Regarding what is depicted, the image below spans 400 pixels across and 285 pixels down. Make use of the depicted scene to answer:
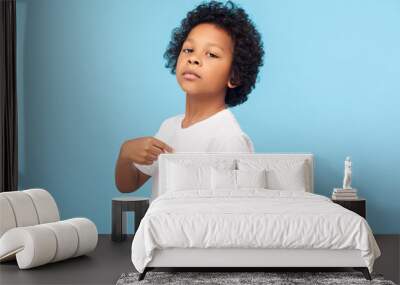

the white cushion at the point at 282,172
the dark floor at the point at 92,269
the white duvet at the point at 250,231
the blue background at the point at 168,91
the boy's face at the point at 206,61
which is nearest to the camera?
the white duvet at the point at 250,231

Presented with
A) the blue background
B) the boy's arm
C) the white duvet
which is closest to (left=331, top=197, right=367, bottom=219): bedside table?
the blue background

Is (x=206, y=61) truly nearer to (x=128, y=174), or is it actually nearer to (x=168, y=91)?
(x=168, y=91)

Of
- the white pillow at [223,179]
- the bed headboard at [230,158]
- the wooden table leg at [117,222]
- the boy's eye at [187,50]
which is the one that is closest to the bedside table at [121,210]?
the wooden table leg at [117,222]

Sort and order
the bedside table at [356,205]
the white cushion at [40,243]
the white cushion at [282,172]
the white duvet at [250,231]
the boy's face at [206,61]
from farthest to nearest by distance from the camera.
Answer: the boy's face at [206,61] < the bedside table at [356,205] < the white cushion at [282,172] < the white cushion at [40,243] < the white duvet at [250,231]

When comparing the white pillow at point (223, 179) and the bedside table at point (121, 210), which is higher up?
the white pillow at point (223, 179)

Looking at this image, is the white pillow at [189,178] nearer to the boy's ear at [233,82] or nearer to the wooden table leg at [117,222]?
the wooden table leg at [117,222]

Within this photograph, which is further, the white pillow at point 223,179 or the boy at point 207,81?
the boy at point 207,81

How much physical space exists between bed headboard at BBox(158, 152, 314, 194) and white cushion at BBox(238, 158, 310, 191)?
0.04m

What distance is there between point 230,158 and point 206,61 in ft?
3.31

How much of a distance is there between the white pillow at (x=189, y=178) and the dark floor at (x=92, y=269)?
73 cm

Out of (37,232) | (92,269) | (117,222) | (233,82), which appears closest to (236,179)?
(233,82)

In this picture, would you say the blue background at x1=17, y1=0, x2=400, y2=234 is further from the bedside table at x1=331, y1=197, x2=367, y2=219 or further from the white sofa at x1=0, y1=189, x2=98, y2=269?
the white sofa at x1=0, y1=189, x2=98, y2=269

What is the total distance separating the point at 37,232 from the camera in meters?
5.32

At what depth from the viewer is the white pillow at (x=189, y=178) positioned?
21.1ft
